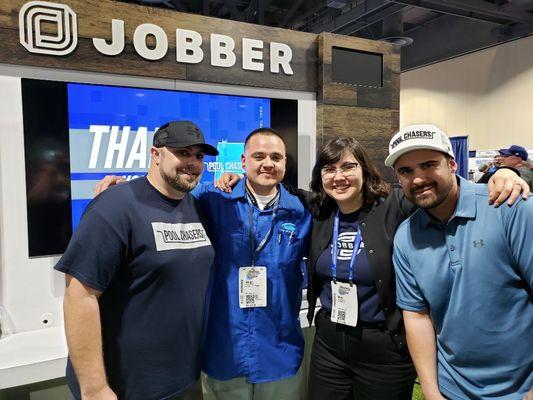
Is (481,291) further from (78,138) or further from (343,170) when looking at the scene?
(78,138)

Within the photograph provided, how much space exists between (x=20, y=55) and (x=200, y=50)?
977 mm

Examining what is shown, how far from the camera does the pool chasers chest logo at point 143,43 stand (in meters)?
2.09

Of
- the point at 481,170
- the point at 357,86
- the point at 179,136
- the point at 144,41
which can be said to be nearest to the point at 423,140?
the point at 179,136

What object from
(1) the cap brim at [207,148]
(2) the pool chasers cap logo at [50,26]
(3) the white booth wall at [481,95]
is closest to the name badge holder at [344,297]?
(1) the cap brim at [207,148]

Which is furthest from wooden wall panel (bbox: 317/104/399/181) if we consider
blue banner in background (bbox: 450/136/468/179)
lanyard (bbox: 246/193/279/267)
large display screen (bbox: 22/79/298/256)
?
blue banner in background (bbox: 450/136/468/179)

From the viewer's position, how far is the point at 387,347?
1544 millimetres

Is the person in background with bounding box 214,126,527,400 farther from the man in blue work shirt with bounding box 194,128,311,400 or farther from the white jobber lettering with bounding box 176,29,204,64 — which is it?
the white jobber lettering with bounding box 176,29,204,64

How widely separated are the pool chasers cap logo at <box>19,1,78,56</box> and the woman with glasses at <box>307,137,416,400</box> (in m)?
1.54

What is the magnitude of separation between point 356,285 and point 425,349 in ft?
1.10

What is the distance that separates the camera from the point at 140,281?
1.30 m

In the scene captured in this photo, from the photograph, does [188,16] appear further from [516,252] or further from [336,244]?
[516,252]

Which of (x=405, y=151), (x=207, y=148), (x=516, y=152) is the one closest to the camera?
(x=405, y=151)

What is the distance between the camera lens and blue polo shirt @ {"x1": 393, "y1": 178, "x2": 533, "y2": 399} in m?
1.18

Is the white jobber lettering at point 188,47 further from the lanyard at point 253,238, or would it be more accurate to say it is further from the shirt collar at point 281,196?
the lanyard at point 253,238
